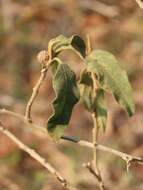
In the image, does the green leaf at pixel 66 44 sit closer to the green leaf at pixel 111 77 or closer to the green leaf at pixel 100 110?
the green leaf at pixel 111 77

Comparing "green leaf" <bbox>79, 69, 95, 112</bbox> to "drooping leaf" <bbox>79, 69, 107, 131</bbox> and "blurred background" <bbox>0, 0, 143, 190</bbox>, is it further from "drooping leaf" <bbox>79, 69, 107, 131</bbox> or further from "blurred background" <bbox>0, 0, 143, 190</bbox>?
"blurred background" <bbox>0, 0, 143, 190</bbox>

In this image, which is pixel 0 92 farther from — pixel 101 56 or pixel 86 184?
pixel 101 56

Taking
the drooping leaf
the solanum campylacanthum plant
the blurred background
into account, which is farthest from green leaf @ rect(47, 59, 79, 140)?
the blurred background

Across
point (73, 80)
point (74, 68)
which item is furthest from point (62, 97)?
point (74, 68)

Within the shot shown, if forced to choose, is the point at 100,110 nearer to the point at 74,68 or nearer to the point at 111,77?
the point at 111,77

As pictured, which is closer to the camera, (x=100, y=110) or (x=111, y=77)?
(x=111, y=77)

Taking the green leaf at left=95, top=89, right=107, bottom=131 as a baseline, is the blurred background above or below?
below
